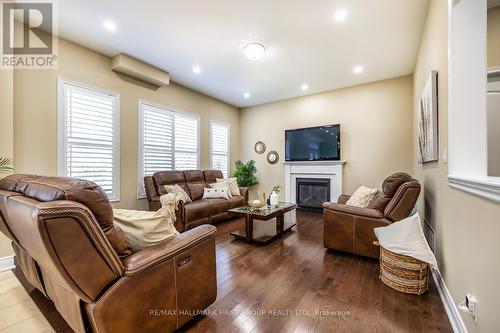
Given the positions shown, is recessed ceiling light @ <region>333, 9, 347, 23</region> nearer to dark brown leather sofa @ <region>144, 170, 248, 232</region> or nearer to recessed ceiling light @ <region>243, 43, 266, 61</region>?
recessed ceiling light @ <region>243, 43, 266, 61</region>

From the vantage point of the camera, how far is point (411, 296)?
1900mm

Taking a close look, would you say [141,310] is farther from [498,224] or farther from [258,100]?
[258,100]

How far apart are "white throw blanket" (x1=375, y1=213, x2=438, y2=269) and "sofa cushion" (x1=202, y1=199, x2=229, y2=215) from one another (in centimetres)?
277

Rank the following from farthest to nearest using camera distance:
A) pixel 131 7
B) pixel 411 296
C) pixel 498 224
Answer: pixel 131 7
pixel 411 296
pixel 498 224

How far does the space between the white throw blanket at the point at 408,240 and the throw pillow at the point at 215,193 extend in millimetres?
3047

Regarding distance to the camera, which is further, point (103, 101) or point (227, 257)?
point (103, 101)

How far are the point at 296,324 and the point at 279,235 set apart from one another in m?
1.93

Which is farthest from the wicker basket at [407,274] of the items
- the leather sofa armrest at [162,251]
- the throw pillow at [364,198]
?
the leather sofa armrest at [162,251]

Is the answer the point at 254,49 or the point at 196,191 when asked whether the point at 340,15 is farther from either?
the point at 196,191

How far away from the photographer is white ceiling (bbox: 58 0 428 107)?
2.50m

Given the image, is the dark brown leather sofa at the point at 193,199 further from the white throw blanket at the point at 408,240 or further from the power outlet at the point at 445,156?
the power outlet at the point at 445,156

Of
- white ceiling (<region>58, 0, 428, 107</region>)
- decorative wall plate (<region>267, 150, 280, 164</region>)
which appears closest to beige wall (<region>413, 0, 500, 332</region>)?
white ceiling (<region>58, 0, 428, 107</region>)

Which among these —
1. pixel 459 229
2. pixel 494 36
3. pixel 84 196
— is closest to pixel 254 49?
pixel 494 36

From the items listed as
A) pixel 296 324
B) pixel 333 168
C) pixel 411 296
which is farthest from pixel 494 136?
pixel 333 168
